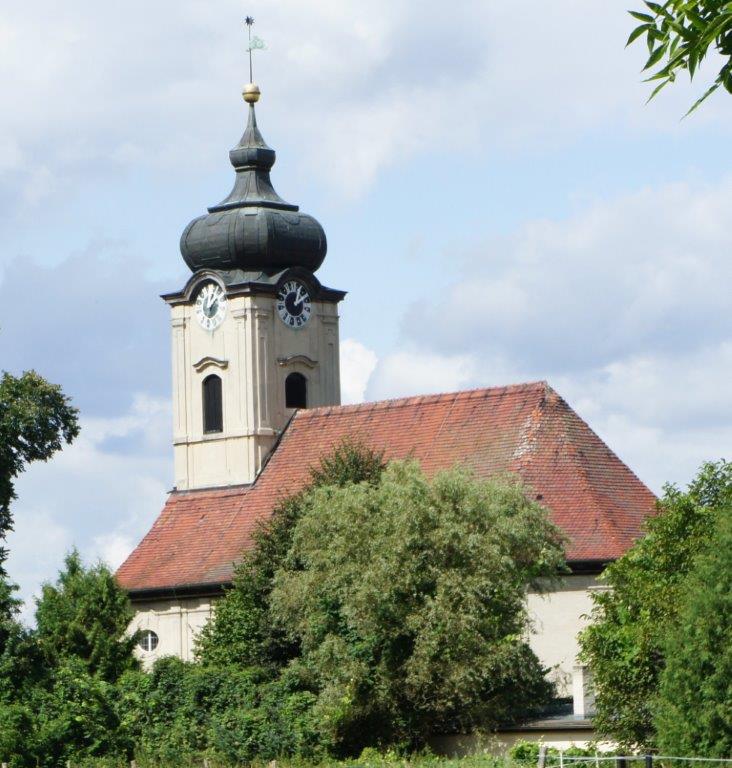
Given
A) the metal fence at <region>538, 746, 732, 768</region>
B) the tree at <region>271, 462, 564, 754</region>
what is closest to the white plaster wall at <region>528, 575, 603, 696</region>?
the tree at <region>271, 462, 564, 754</region>

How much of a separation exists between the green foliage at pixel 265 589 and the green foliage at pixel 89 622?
2.08 meters

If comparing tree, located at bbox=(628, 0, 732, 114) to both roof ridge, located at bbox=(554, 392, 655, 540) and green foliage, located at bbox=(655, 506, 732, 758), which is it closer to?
green foliage, located at bbox=(655, 506, 732, 758)

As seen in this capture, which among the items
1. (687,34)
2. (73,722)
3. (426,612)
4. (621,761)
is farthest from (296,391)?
(687,34)

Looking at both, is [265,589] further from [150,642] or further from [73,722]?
[150,642]

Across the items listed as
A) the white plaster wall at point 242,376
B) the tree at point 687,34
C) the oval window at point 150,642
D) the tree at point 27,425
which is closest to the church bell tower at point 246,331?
the white plaster wall at point 242,376

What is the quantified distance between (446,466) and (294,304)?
34.3 feet

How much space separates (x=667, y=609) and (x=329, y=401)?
28241mm

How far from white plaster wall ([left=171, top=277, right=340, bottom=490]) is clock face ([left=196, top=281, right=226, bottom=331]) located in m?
0.18

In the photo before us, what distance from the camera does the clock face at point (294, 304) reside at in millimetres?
55812

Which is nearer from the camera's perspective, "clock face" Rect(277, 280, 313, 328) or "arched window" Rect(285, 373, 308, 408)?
"clock face" Rect(277, 280, 313, 328)

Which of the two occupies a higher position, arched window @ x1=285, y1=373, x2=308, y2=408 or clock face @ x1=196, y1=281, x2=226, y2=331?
clock face @ x1=196, y1=281, x2=226, y2=331

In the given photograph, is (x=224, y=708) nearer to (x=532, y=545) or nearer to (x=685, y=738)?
(x=532, y=545)

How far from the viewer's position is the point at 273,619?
135 feet

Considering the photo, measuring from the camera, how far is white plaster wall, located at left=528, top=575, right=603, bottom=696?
43.2 meters
